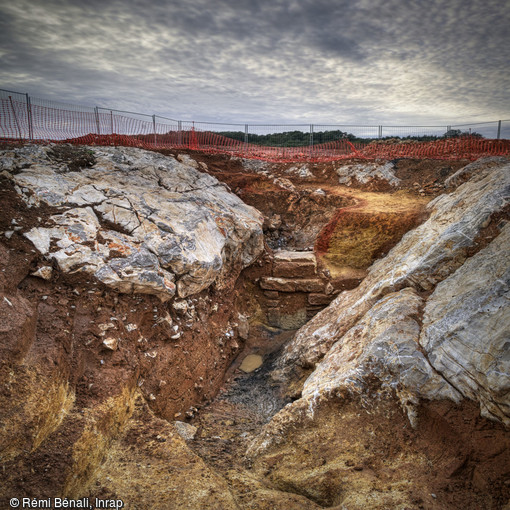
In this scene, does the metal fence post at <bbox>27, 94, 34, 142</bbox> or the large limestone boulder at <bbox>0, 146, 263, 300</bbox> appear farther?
the metal fence post at <bbox>27, 94, 34, 142</bbox>

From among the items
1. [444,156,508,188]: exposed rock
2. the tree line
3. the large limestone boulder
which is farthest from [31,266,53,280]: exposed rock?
the tree line

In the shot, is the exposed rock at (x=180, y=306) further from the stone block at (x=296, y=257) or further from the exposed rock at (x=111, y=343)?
the stone block at (x=296, y=257)

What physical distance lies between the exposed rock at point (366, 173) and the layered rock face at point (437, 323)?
480cm

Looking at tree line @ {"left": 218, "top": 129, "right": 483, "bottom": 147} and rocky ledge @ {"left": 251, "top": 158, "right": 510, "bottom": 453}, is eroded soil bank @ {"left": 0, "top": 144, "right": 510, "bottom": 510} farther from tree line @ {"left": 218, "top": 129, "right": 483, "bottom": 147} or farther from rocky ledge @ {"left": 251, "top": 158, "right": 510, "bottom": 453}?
tree line @ {"left": 218, "top": 129, "right": 483, "bottom": 147}

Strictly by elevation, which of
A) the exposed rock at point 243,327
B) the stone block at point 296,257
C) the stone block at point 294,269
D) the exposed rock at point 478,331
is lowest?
the exposed rock at point 243,327

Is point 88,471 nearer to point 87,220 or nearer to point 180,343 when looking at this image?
point 180,343

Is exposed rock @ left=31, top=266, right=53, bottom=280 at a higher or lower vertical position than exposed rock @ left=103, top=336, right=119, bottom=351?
higher

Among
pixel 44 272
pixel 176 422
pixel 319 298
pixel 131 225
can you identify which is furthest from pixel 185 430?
pixel 319 298

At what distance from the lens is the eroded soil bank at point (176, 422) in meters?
3.21

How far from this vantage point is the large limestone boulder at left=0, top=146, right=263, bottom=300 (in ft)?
17.6

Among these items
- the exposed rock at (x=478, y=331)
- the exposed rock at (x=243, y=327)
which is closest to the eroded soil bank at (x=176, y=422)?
the exposed rock at (x=478, y=331)

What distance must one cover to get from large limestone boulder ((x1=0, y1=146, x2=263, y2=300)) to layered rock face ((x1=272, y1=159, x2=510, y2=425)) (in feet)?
9.08

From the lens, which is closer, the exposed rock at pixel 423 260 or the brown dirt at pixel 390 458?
the brown dirt at pixel 390 458

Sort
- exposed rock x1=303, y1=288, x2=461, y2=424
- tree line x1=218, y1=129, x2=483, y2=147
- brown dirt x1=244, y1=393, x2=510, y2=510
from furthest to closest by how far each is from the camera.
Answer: tree line x1=218, y1=129, x2=483, y2=147, exposed rock x1=303, y1=288, x2=461, y2=424, brown dirt x1=244, y1=393, x2=510, y2=510
